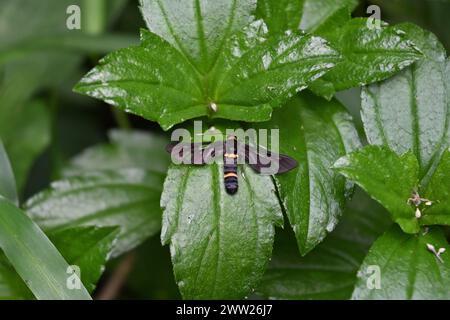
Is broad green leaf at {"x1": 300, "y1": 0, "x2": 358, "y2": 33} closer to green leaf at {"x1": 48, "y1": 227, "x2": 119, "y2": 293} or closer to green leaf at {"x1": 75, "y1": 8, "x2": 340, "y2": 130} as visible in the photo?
green leaf at {"x1": 75, "y1": 8, "x2": 340, "y2": 130}

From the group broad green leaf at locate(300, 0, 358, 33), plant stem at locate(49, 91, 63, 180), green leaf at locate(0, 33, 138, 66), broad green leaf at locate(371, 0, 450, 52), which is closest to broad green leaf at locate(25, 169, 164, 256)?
plant stem at locate(49, 91, 63, 180)

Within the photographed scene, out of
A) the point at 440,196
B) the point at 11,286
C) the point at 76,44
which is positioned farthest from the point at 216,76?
the point at 76,44

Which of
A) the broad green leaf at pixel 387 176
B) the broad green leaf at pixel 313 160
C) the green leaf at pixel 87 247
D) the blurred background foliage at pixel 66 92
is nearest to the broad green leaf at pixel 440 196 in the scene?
the broad green leaf at pixel 387 176

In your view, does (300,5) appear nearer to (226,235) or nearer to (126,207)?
(226,235)

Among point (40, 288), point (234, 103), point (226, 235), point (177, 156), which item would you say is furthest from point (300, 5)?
point (40, 288)

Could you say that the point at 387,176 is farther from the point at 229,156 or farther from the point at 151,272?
the point at 151,272

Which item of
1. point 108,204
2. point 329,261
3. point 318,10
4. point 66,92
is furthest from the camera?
point 66,92
